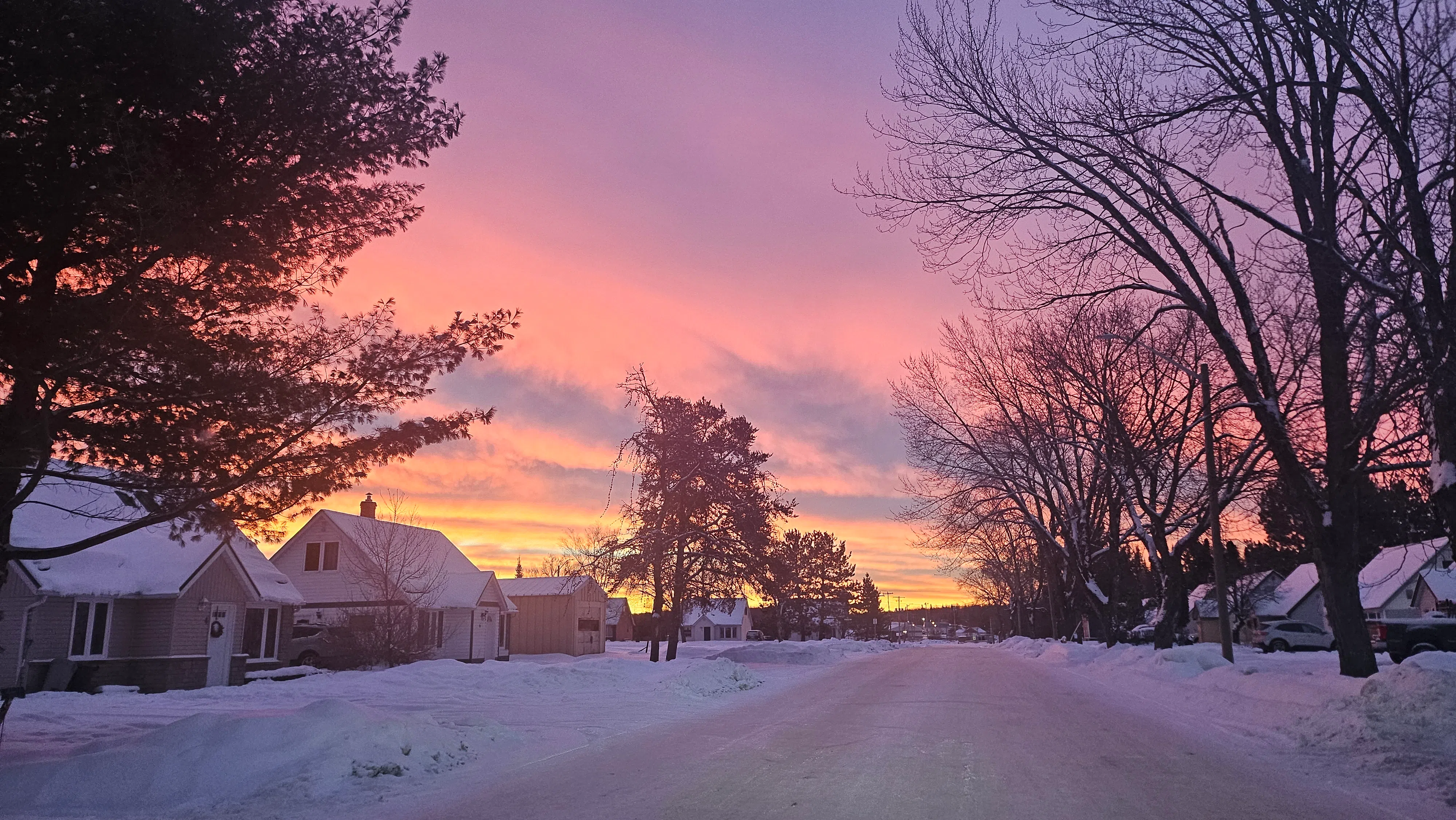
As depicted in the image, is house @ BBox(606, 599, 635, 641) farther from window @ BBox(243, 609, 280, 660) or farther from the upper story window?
window @ BBox(243, 609, 280, 660)

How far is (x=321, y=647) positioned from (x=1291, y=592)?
66016 mm

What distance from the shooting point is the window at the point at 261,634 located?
28359 mm

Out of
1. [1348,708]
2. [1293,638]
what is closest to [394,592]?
[1348,708]

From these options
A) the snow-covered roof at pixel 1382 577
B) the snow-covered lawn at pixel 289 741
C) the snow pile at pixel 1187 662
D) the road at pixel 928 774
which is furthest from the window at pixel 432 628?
the snow-covered roof at pixel 1382 577

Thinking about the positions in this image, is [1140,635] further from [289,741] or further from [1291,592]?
[289,741]

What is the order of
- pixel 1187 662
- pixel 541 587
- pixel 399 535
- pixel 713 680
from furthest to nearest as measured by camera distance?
pixel 541 587, pixel 399 535, pixel 713 680, pixel 1187 662

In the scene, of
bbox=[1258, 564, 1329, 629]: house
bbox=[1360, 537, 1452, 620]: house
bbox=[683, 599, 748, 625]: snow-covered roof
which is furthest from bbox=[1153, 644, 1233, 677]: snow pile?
bbox=[683, 599, 748, 625]: snow-covered roof

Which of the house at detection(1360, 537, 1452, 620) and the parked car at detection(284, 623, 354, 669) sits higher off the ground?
the house at detection(1360, 537, 1452, 620)

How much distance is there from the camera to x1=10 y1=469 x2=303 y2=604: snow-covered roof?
21.3 metres

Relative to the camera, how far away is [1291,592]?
65312mm

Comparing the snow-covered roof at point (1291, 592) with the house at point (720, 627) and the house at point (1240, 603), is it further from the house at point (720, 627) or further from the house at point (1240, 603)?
the house at point (720, 627)

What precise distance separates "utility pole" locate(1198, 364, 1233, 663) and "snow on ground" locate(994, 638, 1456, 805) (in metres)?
0.74

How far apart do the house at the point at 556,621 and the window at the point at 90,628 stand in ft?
96.7

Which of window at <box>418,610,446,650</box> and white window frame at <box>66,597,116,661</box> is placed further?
window at <box>418,610,446,650</box>
